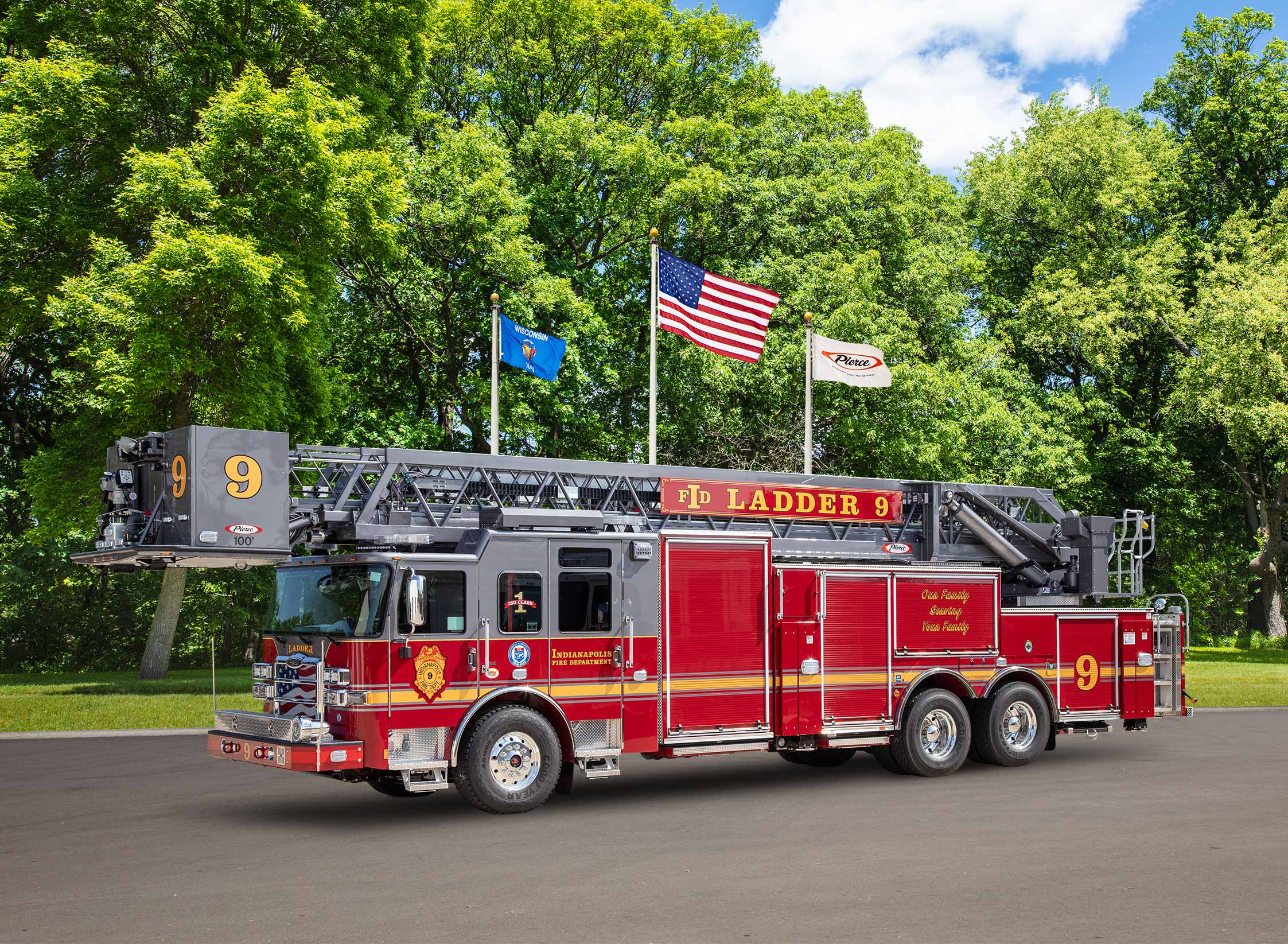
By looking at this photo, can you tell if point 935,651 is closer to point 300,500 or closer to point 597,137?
point 300,500

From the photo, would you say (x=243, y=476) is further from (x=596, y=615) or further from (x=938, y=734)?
(x=938, y=734)

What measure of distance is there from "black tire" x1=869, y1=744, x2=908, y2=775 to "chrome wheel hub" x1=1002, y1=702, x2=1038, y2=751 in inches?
61.1

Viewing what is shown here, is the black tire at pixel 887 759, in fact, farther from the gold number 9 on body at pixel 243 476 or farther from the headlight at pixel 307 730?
the gold number 9 on body at pixel 243 476

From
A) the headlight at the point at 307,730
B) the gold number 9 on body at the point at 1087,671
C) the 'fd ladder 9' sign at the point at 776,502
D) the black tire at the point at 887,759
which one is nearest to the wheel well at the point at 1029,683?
the gold number 9 on body at the point at 1087,671

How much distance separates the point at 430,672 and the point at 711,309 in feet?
38.2

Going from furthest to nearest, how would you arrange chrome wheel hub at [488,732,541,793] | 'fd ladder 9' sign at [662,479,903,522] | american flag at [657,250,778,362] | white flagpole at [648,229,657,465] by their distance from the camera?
american flag at [657,250,778,362] < white flagpole at [648,229,657,465] < 'fd ladder 9' sign at [662,479,903,522] < chrome wheel hub at [488,732,541,793]

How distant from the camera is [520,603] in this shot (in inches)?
466

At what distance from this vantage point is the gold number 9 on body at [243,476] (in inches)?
432

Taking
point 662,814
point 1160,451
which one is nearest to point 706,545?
point 662,814

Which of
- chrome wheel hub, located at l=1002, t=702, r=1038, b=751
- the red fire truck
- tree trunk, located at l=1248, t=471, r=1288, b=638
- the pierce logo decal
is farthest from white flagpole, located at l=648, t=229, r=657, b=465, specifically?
Result: tree trunk, located at l=1248, t=471, r=1288, b=638

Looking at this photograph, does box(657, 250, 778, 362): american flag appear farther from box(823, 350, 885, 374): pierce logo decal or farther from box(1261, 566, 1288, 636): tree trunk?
box(1261, 566, 1288, 636): tree trunk

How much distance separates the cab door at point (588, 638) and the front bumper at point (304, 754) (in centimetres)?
203

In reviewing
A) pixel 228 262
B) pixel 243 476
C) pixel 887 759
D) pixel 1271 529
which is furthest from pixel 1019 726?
pixel 1271 529

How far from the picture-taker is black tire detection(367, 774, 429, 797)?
39.0 ft
